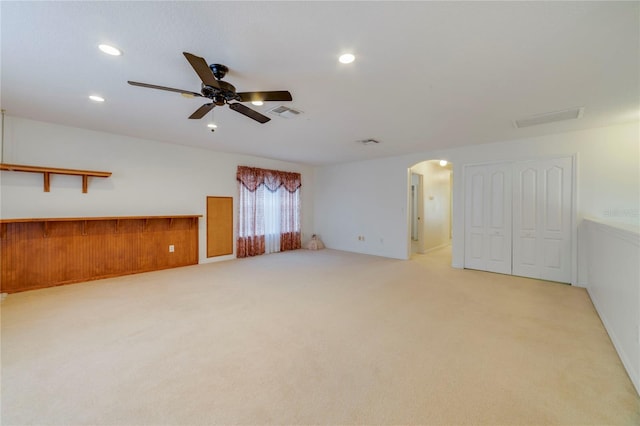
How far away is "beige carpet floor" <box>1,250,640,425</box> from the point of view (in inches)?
64.6

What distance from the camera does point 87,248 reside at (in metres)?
4.30

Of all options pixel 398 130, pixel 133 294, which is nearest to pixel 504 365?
pixel 398 130

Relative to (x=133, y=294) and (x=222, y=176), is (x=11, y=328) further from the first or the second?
(x=222, y=176)

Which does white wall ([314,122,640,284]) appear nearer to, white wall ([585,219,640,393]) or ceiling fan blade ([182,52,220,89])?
white wall ([585,219,640,393])

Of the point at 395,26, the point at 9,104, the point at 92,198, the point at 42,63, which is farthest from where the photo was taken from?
the point at 92,198

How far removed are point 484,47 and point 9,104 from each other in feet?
17.2

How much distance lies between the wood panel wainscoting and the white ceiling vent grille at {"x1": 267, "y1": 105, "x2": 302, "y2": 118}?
10.2 ft

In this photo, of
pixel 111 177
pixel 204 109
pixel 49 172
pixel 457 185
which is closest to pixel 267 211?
pixel 111 177

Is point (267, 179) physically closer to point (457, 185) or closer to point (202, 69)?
point (457, 185)

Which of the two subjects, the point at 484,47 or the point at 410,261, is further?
the point at 410,261

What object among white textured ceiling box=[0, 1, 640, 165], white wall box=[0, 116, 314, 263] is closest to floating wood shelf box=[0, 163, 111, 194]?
white wall box=[0, 116, 314, 263]

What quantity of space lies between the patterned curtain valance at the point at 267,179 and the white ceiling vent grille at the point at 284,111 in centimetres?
306

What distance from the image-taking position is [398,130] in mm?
4176

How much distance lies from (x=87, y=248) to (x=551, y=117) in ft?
23.6
